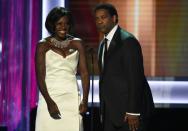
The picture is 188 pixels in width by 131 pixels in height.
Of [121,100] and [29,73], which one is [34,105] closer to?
[29,73]

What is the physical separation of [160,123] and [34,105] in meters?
1.43

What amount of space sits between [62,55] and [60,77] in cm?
17

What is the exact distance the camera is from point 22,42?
529cm

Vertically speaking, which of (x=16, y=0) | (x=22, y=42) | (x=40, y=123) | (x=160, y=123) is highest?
(x=16, y=0)

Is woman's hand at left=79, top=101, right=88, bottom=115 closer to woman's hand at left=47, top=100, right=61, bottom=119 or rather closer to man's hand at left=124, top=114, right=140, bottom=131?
woman's hand at left=47, top=100, right=61, bottom=119

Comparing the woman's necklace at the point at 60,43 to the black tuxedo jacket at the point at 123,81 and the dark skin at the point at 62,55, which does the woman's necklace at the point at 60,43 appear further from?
the black tuxedo jacket at the point at 123,81

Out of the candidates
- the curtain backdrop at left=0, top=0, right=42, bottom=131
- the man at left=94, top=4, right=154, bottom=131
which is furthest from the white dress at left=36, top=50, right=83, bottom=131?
the curtain backdrop at left=0, top=0, right=42, bottom=131

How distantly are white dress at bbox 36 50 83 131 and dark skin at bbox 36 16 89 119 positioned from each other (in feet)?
0.11

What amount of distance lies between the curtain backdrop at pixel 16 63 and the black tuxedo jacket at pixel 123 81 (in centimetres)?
125

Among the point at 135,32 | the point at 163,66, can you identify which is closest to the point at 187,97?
the point at 163,66

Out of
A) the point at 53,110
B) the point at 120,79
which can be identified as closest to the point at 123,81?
the point at 120,79

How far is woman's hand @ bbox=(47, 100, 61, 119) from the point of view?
394 cm

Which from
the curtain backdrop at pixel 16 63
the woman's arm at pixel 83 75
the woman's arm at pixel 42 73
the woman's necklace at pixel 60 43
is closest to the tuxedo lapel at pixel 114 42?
the woman's arm at pixel 83 75

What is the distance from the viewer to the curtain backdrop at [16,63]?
4898 millimetres
